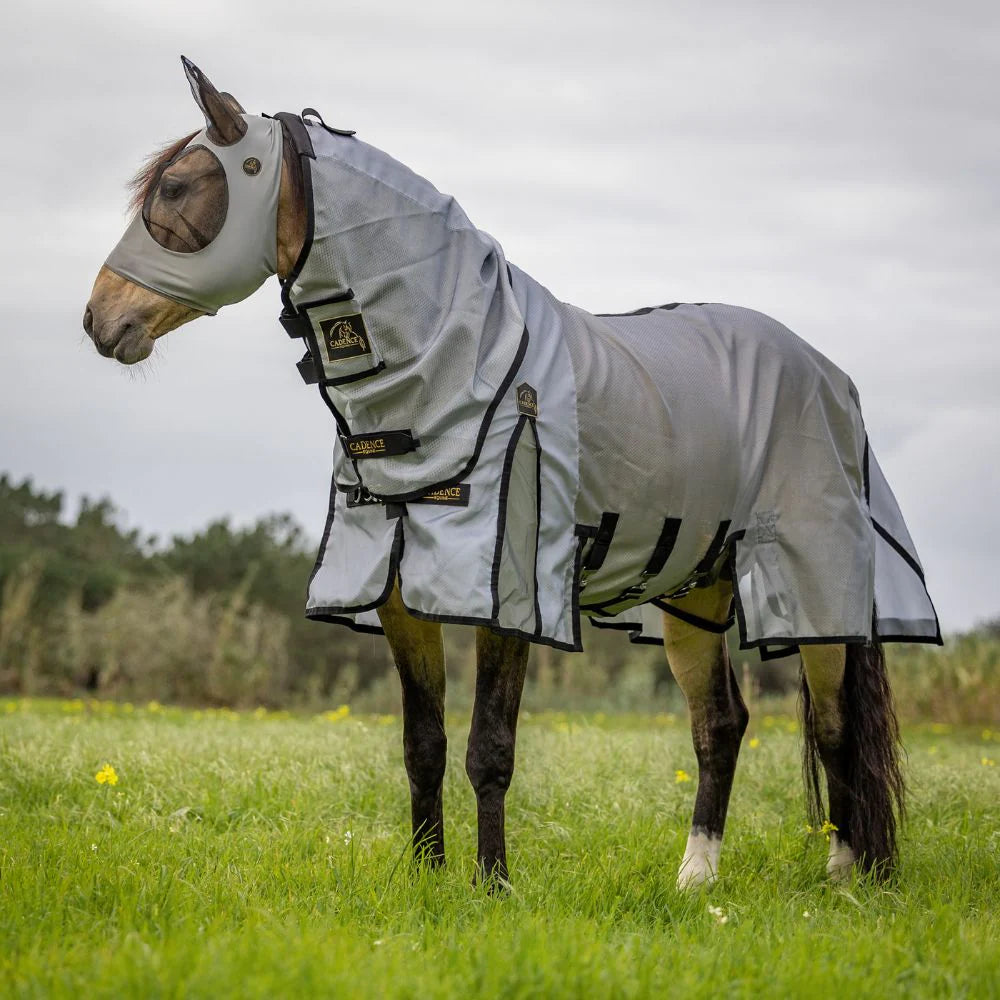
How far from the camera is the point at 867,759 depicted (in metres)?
3.97

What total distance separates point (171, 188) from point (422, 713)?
1721mm

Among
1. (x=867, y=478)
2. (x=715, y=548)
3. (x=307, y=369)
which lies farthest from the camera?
(x=867, y=478)

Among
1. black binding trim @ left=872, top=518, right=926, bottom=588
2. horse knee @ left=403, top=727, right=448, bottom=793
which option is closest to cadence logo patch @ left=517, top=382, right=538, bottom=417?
horse knee @ left=403, top=727, right=448, bottom=793

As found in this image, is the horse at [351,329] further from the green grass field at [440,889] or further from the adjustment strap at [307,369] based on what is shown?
the green grass field at [440,889]

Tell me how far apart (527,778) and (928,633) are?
199 cm

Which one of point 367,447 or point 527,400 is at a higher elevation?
point 527,400

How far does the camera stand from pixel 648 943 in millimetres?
2650

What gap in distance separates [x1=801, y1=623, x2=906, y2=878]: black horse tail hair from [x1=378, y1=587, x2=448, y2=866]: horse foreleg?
1509 millimetres

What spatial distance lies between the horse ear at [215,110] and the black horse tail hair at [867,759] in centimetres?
271

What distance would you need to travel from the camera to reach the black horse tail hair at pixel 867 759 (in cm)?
385

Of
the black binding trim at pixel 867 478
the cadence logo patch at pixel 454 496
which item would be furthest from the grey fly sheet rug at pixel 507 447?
the black binding trim at pixel 867 478

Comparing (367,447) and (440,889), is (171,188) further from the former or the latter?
(440,889)

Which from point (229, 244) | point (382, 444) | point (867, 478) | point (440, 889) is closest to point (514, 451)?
point (382, 444)

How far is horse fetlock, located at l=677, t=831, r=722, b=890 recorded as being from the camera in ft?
11.9
